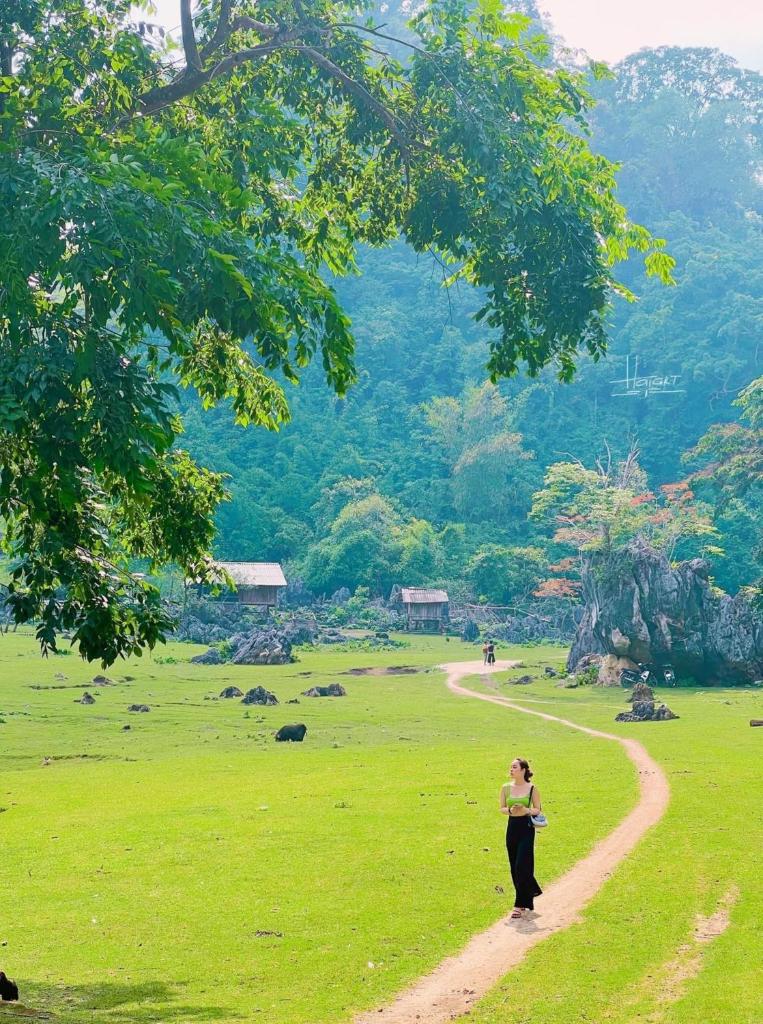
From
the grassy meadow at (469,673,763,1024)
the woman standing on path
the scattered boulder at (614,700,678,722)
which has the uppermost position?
the woman standing on path

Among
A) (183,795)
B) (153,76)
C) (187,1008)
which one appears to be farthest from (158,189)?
(183,795)

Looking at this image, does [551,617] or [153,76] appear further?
[551,617]

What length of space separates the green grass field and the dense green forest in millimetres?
61884

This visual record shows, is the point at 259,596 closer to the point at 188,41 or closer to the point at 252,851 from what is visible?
the point at 252,851

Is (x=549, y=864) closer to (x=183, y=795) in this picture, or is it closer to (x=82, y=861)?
(x=82, y=861)

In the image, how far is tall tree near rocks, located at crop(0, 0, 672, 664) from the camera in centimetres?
1060

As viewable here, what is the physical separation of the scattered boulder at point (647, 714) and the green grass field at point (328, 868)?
1.91 m

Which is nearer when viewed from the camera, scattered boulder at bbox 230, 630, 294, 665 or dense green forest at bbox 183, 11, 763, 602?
scattered boulder at bbox 230, 630, 294, 665

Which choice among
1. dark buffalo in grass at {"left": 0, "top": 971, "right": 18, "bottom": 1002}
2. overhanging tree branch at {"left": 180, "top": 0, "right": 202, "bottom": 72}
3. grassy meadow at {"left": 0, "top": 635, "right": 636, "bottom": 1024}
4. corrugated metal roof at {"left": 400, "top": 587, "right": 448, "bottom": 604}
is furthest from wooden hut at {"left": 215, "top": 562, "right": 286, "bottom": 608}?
dark buffalo in grass at {"left": 0, "top": 971, "right": 18, "bottom": 1002}

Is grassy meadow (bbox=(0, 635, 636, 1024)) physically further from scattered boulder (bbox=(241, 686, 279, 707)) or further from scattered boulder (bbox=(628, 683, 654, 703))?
scattered boulder (bbox=(628, 683, 654, 703))

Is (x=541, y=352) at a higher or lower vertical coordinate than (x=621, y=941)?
higher

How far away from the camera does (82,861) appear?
17.1 meters

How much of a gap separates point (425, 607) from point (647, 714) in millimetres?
51505

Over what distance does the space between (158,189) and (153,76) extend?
5786 mm
